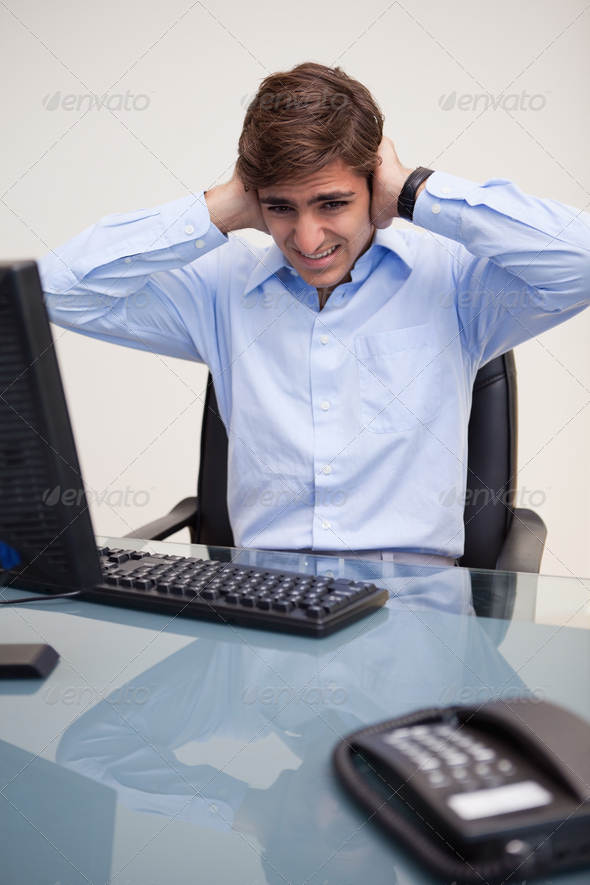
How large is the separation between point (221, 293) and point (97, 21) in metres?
1.61

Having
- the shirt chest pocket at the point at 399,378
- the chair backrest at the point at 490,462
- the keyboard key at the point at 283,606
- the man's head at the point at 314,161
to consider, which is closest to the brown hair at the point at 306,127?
the man's head at the point at 314,161

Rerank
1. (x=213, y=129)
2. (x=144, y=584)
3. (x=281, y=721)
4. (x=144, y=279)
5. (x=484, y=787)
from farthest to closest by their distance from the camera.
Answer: (x=213, y=129) → (x=144, y=279) → (x=144, y=584) → (x=281, y=721) → (x=484, y=787)

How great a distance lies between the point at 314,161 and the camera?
1278 mm

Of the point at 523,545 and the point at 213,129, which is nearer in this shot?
the point at 523,545

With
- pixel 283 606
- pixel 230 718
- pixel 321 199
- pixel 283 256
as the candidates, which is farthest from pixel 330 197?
pixel 230 718

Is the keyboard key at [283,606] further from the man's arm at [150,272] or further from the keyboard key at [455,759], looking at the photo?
the man's arm at [150,272]

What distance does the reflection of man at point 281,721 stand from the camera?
1.43ft

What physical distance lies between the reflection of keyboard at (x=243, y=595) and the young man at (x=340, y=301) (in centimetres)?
51

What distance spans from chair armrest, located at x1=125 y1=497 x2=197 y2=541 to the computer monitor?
74 cm

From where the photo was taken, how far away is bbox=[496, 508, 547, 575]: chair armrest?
1.17 metres

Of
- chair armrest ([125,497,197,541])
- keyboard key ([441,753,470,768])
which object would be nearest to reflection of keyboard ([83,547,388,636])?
keyboard key ([441,753,470,768])

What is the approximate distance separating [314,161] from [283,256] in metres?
0.29

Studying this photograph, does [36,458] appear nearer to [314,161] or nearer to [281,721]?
[281,721]

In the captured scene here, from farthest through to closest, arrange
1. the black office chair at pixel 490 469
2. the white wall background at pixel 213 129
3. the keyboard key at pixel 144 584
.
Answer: the white wall background at pixel 213 129, the black office chair at pixel 490 469, the keyboard key at pixel 144 584
